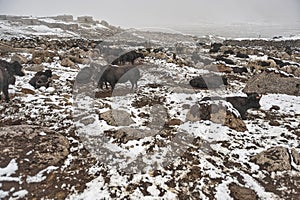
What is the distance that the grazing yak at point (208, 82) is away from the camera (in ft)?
44.9

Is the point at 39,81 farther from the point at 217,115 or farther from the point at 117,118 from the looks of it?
the point at 217,115

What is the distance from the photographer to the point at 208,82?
46.1 feet

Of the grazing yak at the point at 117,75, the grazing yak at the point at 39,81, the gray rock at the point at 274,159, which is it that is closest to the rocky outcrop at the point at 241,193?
the gray rock at the point at 274,159

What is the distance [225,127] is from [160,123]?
7.13ft

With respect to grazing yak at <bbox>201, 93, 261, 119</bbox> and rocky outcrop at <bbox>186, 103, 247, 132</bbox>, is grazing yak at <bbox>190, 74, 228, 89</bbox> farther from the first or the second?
rocky outcrop at <bbox>186, 103, 247, 132</bbox>

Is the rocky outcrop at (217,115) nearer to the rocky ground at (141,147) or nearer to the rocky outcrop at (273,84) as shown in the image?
Result: the rocky ground at (141,147)

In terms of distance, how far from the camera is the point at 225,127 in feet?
28.6

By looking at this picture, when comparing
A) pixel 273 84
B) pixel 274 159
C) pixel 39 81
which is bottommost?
pixel 274 159

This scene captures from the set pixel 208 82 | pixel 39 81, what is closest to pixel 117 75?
pixel 39 81

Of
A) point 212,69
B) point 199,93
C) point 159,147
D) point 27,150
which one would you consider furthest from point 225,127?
point 212,69

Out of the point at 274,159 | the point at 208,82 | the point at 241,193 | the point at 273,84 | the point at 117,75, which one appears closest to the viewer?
the point at 241,193

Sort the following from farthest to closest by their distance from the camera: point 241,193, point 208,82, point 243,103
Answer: point 208,82, point 243,103, point 241,193

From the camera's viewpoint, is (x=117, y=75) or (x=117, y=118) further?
(x=117, y=75)

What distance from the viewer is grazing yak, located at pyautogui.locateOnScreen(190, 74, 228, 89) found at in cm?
1367
